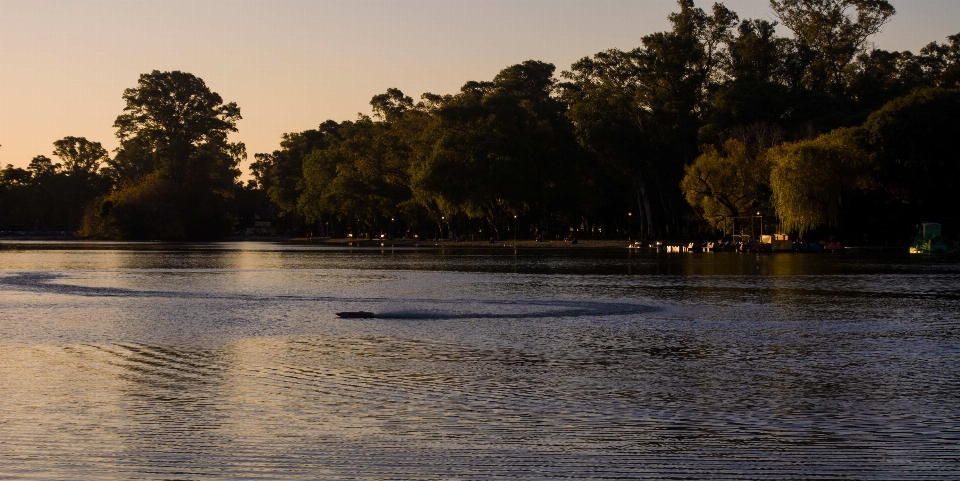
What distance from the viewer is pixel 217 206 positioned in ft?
519

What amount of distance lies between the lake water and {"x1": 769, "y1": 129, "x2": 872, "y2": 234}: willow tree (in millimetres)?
46958

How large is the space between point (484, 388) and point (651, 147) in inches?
3522

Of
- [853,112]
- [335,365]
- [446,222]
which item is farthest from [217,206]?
[335,365]

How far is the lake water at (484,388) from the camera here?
10734mm

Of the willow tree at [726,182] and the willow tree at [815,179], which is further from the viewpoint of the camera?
the willow tree at [726,182]

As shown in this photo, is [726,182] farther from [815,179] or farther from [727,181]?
[815,179]

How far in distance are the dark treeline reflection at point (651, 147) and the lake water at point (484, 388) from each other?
52421 millimetres

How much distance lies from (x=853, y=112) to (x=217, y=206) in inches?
3723

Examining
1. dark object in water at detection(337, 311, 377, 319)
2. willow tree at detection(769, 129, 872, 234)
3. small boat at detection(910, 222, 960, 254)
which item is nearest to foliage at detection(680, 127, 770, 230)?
willow tree at detection(769, 129, 872, 234)

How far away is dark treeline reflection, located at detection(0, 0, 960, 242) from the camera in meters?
83.9

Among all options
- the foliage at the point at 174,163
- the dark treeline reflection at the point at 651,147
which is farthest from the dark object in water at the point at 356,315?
the foliage at the point at 174,163

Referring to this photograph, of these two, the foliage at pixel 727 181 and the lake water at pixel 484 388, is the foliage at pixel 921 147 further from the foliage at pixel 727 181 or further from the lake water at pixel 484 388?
the lake water at pixel 484 388

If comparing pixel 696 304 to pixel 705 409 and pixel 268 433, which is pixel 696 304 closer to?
pixel 705 409

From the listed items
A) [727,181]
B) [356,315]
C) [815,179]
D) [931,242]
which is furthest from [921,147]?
[356,315]
